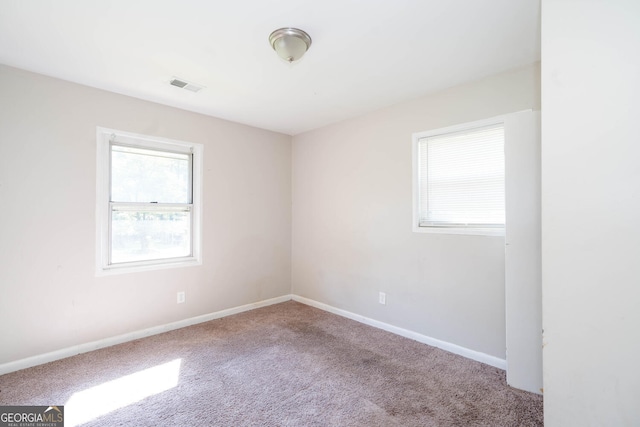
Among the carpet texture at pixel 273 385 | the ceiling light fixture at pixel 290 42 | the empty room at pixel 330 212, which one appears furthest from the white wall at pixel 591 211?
the ceiling light fixture at pixel 290 42

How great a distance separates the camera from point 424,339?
2924 millimetres

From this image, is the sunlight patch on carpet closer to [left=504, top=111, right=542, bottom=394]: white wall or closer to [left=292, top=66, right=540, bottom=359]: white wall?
[left=292, top=66, right=540, bottom=359]: white wall

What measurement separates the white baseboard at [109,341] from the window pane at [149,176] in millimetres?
1377

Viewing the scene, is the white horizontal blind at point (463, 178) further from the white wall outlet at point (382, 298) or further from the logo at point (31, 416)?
the logo at point (31, 416)

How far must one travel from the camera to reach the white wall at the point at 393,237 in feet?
8.25

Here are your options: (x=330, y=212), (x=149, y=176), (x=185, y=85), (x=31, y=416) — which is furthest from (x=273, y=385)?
(x=185, y=85)

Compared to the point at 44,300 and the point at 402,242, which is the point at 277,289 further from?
the point at 44,300

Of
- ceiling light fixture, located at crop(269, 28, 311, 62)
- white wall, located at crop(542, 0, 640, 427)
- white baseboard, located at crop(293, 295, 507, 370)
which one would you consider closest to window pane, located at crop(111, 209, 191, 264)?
white baseboard, located at crop(293, 295, 507, 370)

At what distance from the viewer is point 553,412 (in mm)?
1204

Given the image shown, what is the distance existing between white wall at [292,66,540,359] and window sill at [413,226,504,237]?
41 mm

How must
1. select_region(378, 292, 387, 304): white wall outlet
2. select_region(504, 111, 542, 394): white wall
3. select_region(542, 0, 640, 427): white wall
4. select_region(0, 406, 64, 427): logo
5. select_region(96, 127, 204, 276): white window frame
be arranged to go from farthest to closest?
1. select_region(378, 292, 387, 304): white wall outlet
2. select_region(96, 127, 204, 276): white window frame
3. select_region(504, 111, 542, 394): white wall
4. select_region(0, 406, 64, 427): logo
5. select_region(542, 0, 640, 427): white wall

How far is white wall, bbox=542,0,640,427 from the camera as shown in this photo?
107 cm

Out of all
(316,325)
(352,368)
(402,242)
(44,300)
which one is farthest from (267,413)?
(44,300)

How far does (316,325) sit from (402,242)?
4.60 feet
